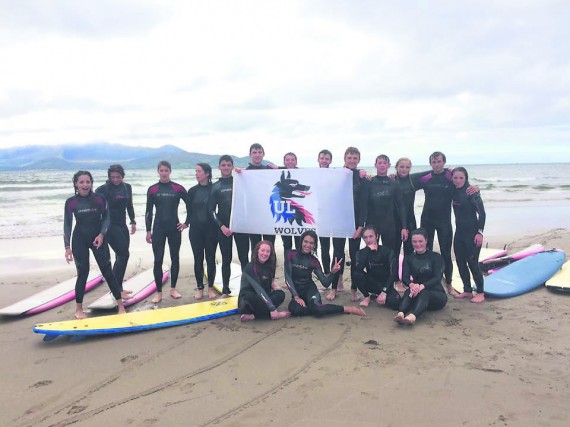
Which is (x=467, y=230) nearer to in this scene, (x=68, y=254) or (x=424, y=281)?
(x=424, y=281)

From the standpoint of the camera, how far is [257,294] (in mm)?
4660

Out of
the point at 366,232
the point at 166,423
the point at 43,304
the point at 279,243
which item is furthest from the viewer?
the point at 279,243

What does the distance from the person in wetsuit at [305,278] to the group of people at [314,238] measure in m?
0.01

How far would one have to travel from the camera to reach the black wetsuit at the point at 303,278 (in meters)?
4.74

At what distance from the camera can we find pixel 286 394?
9.95 ft

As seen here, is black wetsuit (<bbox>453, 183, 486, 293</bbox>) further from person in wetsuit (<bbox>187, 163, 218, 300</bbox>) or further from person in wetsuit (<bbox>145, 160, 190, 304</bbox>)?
person in wetsuit (<bbox>145, 160, 190, 304</bbox>)

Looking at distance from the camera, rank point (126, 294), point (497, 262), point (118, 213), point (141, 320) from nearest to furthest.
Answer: point (141, 320) < point (118, 213) < point (126, 294) < point (497, 262)

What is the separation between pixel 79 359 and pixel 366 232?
11.2 feet

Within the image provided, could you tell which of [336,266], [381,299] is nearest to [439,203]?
[381,299]

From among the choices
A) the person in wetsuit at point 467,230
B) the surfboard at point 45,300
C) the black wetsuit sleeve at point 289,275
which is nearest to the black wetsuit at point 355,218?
the black wetsuit sleeve at point 289,275

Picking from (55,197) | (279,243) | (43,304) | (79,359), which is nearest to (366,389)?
(79,359)

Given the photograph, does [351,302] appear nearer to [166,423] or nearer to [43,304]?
[166,423]

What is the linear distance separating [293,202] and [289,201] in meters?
0.06

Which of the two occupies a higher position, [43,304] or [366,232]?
[366,232]
